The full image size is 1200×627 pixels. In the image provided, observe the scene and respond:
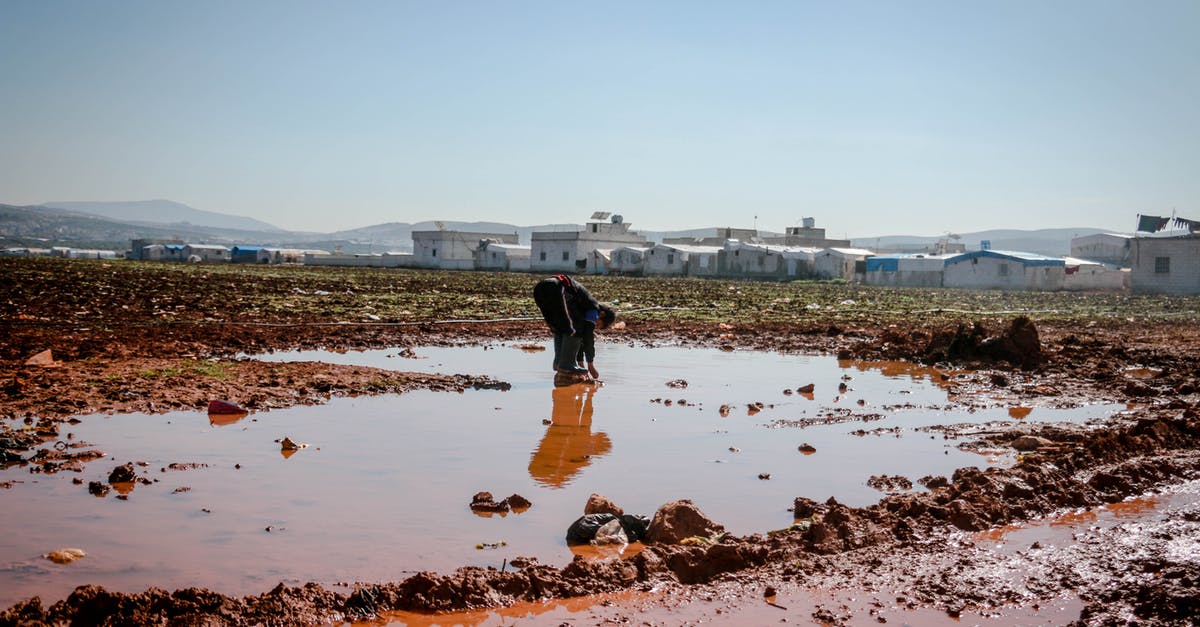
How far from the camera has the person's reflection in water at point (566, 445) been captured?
26.8 ft

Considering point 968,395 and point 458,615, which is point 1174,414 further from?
point 458,615

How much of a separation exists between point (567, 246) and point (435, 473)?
73697mm

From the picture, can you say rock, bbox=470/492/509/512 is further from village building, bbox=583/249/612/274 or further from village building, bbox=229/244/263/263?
village building, bbox=229/244/263/263

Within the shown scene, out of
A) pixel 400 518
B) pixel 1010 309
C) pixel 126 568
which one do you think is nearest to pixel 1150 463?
pixel 400 518

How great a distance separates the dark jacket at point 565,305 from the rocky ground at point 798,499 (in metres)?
1.21

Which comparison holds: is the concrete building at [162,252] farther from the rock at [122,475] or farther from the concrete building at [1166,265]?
the rock at [122,475]

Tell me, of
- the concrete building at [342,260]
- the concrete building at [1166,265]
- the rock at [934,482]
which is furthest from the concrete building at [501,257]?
the rock at [934,482]

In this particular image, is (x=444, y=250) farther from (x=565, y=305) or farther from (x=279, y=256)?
(x=565, y=305)

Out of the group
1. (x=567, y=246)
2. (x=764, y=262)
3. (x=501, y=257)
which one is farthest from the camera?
(x=501, y=257)

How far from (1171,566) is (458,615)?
3.87 metres

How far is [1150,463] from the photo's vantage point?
814 centimetres

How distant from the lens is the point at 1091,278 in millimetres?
57344

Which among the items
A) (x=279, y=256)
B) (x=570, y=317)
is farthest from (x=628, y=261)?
(x=570, y=317)

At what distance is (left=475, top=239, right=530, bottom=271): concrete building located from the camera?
85188 mm
